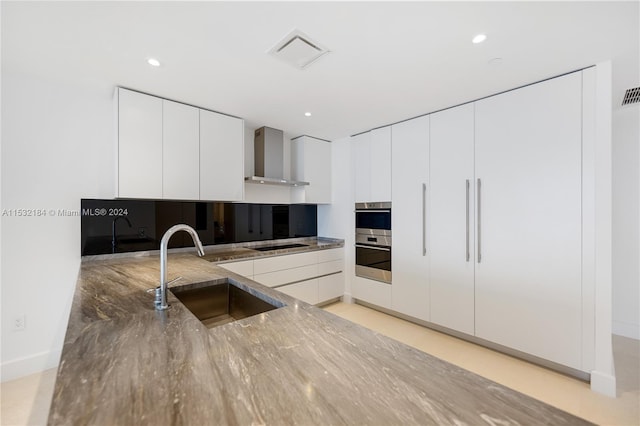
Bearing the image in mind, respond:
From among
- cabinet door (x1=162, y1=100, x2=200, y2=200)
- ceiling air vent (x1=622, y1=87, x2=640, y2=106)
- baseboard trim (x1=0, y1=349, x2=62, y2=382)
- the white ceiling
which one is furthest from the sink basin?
ceiling air vent (x1=622, y1=87, x2=640, y2=106)

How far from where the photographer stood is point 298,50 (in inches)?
67.4

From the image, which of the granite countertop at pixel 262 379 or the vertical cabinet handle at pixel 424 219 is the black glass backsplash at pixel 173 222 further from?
the vertical cabinet handle at pixel 424 219

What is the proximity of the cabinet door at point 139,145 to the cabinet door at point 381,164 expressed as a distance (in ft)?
7.79

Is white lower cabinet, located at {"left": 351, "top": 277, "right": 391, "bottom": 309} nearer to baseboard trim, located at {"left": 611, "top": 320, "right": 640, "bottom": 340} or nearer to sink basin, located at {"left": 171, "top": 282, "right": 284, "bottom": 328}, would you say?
sink basin, located at {"left": 171, "top": 282, "right": 284, "bottom": 328}

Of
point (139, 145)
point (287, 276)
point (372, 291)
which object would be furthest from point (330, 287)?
point (139, 145)

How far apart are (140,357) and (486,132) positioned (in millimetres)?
2923

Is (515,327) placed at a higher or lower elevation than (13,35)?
lower

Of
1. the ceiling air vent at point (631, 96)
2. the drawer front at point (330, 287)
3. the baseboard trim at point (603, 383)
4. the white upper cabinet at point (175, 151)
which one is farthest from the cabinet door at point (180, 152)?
the ceiling air vent at point (631, 96)

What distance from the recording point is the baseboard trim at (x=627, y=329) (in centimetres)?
269

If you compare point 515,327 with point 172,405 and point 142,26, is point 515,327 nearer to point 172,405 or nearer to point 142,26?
point 172,405

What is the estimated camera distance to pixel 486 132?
8.04 ft

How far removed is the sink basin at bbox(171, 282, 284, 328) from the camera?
59.4 inches

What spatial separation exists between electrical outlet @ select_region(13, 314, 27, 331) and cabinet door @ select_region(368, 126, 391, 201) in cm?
348

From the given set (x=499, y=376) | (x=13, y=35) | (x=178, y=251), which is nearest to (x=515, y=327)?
(x=499, y=376)
